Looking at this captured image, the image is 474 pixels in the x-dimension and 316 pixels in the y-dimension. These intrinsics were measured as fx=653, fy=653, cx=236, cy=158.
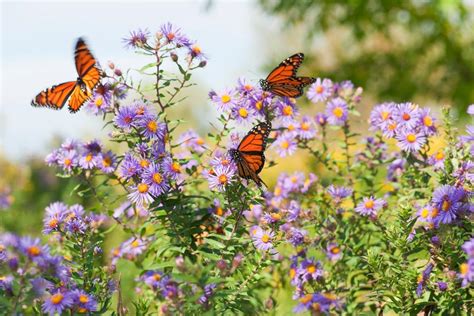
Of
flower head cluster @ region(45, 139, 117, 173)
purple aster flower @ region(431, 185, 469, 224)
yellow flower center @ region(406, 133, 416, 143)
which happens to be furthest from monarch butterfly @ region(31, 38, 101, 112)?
purple aster flower @ region(431, 185, 469, 224)

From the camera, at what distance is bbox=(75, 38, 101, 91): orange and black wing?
348cm

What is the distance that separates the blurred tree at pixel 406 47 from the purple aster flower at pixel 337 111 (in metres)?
7.70

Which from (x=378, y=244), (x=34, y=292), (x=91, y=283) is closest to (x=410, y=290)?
(x=378, y=244)

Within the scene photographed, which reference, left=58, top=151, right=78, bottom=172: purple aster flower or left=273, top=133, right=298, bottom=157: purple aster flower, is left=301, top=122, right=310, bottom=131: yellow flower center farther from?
left=58, top=151, right=78, bottom=172: purple aster flower

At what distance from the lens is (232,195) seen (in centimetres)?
337

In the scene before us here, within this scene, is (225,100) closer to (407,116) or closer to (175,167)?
(175,167)

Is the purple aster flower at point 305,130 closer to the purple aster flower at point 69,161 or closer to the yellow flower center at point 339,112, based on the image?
the yellow flower center at point 339,112

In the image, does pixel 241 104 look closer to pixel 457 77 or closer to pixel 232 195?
pixel 232 195

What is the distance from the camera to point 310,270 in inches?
139

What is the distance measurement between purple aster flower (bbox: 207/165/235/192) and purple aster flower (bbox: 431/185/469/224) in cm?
99

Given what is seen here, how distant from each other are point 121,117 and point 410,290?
1.67 m

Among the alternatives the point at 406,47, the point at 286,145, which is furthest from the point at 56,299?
the point at 406,47

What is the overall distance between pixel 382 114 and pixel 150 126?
1.45 metres

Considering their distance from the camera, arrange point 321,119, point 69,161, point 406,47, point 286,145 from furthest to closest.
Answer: point 406,47 < point 321,119 < point 286,145 < point 69,161
